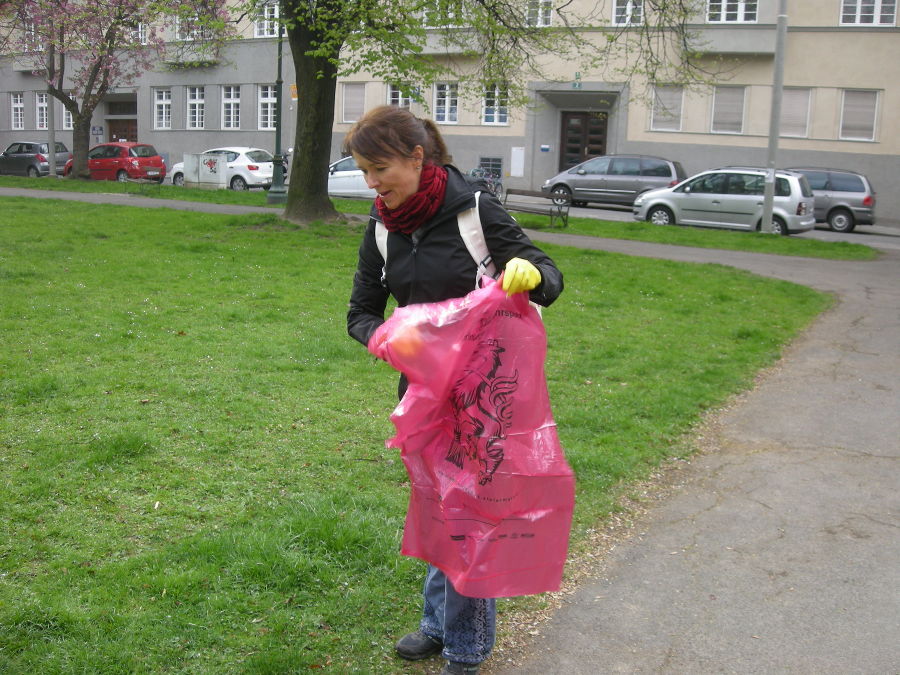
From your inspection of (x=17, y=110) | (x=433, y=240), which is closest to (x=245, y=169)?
(x=17, y=110)

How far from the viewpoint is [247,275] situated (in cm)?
1133

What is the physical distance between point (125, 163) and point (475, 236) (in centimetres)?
3286

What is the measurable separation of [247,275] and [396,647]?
852cm

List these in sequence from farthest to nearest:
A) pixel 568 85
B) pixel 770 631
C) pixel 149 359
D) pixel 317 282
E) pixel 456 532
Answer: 1. pixel 568 85
2. pixel 317 282
3. pixel 149 359
4. pixel 770 631
5. pixel 456 532

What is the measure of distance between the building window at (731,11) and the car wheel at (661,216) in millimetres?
13699

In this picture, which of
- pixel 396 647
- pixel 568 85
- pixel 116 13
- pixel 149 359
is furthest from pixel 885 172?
pixel 396 647

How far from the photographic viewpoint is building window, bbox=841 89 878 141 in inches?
1248

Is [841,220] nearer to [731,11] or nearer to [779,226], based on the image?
[779,226]

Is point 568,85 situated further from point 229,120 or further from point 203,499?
point 203,499

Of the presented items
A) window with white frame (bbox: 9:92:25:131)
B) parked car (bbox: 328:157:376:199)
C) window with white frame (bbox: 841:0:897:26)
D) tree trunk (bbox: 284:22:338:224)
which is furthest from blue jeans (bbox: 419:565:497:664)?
window with white frame (bbox: 9:92:25:131)

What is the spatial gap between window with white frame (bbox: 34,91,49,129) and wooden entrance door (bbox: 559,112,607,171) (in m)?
28.9

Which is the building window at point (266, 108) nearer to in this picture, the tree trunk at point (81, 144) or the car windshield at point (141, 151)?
the car windshield at point (141, 151)

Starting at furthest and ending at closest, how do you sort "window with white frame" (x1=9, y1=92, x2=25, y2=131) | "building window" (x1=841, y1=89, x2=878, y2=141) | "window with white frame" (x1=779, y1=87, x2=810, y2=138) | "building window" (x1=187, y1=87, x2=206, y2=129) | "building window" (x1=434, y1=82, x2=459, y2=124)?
"window with white frame" (x1=9, y1=92, x2=25, y2=131) < "building window" (x1=187, y1=87, x2=206, y2=129) < "building window" (x1=434, y1=82, x2=459, y2=124) < "window with white frame" (x1=779, y1=87, x2=810, y2=138) < "building window" (x1=841, y1=89, x2=878, y2=141)

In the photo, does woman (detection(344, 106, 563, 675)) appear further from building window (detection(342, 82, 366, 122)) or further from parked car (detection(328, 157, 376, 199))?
building window (detection(342, 82, 366, 122))
